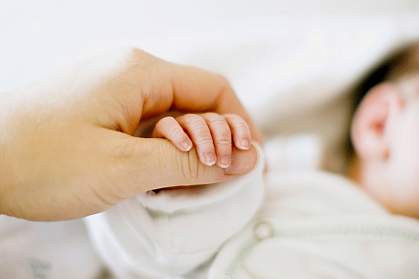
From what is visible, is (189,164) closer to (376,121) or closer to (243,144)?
(243,144)

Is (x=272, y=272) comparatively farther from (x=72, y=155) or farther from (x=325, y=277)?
(x=72, y=155)

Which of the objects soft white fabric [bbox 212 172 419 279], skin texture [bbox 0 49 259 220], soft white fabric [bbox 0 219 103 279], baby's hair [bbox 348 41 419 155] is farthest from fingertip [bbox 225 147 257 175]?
baby's hair [bbox 348 41 419 155]

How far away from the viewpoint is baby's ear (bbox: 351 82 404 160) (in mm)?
890

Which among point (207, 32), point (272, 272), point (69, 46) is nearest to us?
point (272, 272)

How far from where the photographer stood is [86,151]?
1.73 feet

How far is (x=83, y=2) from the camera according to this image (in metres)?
0.88

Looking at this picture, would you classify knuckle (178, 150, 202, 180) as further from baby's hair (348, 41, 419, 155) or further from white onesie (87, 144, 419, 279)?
baby's hair (348, 41, 419, 155)

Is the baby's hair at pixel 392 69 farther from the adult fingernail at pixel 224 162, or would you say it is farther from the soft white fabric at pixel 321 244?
the adult fingernail at pixel 224 162

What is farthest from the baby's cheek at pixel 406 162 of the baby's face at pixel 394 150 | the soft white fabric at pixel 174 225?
the soft white fabric at pixel 174 225

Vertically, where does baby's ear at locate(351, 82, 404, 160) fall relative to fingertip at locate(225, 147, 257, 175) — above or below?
below

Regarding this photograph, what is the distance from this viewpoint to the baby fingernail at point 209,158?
1.75 feet

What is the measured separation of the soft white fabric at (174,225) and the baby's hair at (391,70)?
0.47 m

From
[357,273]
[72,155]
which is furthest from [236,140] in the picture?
[357,273]

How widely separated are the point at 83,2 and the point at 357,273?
0.65 m
